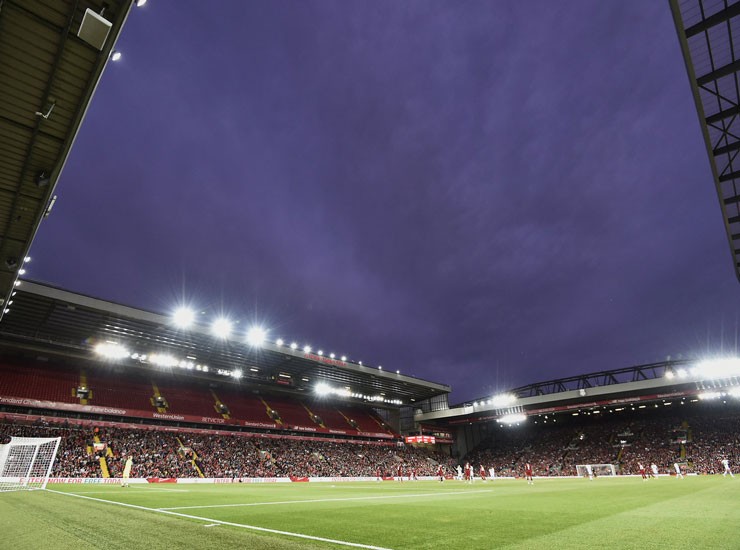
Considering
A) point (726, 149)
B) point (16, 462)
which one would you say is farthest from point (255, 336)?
point (726, 149)

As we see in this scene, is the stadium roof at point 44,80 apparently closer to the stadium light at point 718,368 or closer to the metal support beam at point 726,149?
the metal support beam at point 726,149

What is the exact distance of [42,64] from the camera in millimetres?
9328

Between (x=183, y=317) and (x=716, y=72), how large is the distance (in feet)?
133

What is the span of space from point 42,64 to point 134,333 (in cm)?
3643

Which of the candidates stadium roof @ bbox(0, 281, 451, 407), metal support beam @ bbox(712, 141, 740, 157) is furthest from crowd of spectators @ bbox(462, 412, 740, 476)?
metal support beam @ bbox(712, 141, 740, 157)

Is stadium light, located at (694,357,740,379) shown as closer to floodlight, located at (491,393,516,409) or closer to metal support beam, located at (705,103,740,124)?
floodlight, located at (491,393,516,409)

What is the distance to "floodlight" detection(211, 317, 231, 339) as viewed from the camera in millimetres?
39781

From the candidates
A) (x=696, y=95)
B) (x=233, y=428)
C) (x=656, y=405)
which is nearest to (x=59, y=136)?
(x=696, y=95)

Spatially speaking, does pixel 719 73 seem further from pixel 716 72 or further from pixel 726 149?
pixel 726 149

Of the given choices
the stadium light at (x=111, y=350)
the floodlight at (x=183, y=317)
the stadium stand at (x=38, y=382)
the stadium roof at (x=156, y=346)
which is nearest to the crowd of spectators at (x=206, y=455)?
the stadium stand at (x=38, y=382)

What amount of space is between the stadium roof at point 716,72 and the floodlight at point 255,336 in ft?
129

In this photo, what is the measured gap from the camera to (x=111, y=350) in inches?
1651

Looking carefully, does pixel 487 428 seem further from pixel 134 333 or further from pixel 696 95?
pixel 696 95

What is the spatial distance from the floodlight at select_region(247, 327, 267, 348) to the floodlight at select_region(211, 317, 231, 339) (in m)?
2.39
